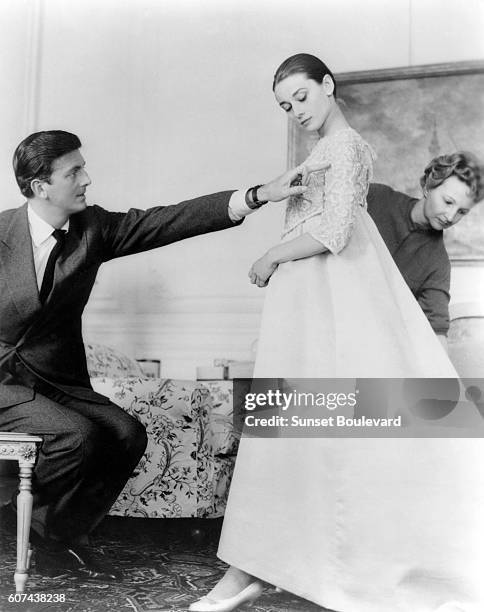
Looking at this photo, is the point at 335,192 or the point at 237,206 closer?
the point at 335,192

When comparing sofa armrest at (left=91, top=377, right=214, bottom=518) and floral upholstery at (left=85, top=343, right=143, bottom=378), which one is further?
floral upholstery at (left=85, top=343, right=143, bottom=378)

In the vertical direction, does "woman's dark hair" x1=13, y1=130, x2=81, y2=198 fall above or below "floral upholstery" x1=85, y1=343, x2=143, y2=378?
above

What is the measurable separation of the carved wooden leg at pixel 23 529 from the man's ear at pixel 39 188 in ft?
2.78

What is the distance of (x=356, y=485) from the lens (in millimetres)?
1741

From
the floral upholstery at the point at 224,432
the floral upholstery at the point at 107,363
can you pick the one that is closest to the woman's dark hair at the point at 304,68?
the floral upholstery at the point at 224,432

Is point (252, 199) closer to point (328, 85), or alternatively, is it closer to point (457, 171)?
point (328, 85)

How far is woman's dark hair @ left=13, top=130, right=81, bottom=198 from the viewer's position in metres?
2.19

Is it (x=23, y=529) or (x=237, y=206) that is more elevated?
→ (x=237, y=206)

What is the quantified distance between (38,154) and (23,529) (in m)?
1.10

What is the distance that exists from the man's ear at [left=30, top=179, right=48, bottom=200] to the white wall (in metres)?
0.89

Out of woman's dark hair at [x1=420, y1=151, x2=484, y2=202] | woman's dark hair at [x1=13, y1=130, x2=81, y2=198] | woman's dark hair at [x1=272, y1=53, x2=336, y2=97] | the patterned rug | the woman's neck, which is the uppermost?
woman's dark hair at [x1=420, y1=151, x2=484, y2=202]

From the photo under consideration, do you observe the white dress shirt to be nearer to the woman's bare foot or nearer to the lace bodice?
the lace bodice

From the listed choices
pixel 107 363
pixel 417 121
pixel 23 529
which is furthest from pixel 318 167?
pixel 417 121

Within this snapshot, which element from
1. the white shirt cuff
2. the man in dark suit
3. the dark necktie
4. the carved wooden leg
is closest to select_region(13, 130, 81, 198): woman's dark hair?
the man in dark suit
